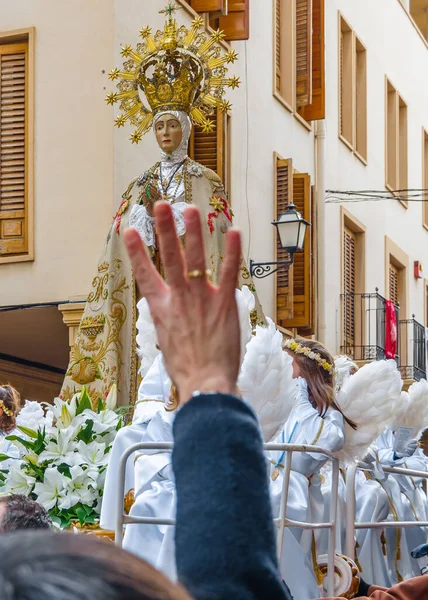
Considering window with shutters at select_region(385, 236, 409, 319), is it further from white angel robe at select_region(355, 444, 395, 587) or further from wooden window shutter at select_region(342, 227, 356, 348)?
white angel robe at select_region(355, 444, 395, 587)

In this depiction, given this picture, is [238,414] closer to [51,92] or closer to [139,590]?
[139,590]

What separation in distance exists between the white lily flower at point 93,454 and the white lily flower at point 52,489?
14 cm

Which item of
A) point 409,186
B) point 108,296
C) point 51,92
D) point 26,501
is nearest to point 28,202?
point 51,92

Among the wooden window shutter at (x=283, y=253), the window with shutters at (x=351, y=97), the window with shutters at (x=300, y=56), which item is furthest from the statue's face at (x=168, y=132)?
the window with shutters at (x=351, y=97)

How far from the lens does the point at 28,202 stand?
12305 mm

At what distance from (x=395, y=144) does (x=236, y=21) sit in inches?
365

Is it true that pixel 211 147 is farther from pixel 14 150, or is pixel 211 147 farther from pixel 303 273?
pixel 303 273

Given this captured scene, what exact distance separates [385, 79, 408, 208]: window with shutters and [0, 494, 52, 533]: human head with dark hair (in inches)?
772

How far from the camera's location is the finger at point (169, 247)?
1457mm

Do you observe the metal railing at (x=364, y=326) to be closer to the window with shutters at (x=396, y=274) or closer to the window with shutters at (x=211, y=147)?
the window with shutters at (x=396, y=274)

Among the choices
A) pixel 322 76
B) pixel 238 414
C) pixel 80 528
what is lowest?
pixel 80 528

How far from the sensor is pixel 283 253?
16172 millimetres

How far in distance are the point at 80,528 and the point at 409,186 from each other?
19.8m

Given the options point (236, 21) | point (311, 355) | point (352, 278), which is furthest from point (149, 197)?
point (352, 278)
